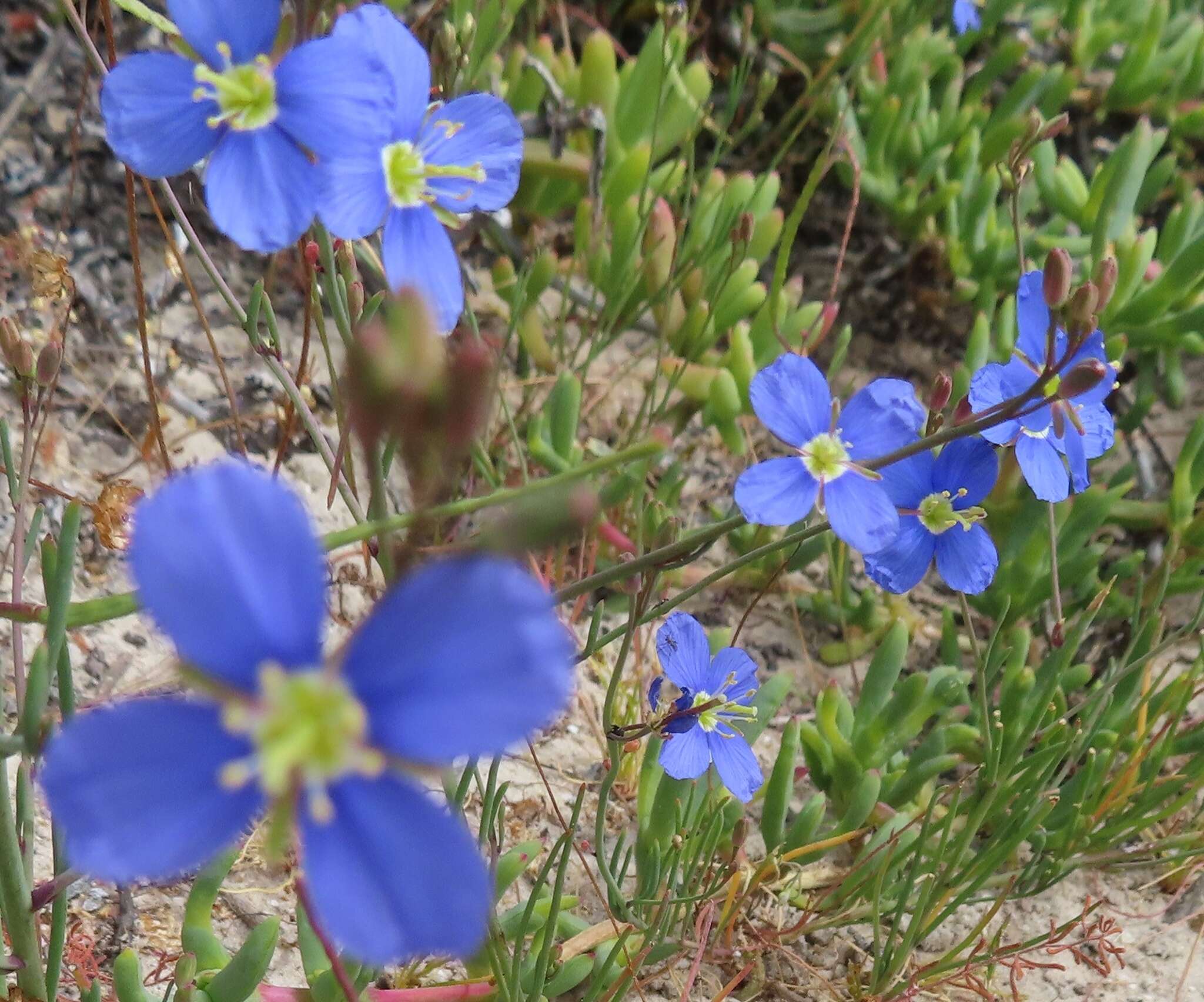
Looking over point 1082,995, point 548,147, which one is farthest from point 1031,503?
point 548,147

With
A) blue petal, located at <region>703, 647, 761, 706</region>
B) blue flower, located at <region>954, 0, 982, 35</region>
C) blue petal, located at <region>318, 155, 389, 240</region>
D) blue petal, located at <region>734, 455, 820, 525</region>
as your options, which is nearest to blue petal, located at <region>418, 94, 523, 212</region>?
blue petal, located at <region>318, 155, 389, 240</region>

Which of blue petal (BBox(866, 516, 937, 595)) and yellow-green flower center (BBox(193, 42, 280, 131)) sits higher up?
yellow-green flower center (BBox(193, 42, 280, 131))

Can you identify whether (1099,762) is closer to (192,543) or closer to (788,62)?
(192,543)

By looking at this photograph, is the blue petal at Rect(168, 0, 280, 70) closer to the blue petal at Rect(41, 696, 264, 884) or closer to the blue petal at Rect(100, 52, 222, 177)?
the blue petal at Rect(100, 52, 222, 177)

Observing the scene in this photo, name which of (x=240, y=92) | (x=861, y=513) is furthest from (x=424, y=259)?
(x=861, y=513)

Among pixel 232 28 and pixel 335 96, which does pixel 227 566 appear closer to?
pixel 335 96

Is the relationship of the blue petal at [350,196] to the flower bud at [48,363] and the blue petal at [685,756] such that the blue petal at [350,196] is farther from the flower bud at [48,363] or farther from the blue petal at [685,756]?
the blue petal at [685,756]
